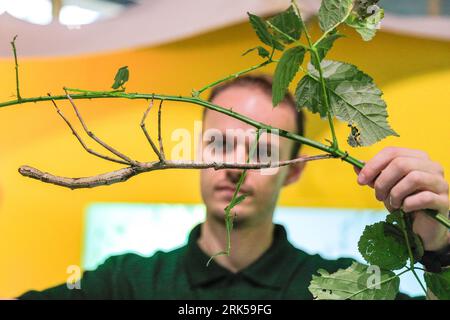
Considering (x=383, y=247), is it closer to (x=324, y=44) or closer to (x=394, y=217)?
(x=394, y=217)

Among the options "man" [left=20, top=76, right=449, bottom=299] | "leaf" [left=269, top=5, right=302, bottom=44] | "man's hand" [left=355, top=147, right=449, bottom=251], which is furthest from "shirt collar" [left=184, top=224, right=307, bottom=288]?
"leaf" [left=269, top=5, right=302, bottom=44]

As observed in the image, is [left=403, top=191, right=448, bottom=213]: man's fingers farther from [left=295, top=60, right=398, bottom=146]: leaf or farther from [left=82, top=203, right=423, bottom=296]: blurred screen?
[left=82, top=203, right=423, bottom=296]: blurred screen

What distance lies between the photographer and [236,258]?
0.86 m

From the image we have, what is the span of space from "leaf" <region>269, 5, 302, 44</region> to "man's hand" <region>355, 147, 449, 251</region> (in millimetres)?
108

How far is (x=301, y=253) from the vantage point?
34.1 inches

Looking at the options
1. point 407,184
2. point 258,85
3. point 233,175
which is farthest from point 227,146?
point 407,184

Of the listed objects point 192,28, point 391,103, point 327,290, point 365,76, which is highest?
point 192,28

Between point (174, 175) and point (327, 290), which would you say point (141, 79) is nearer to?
point (174, 175)

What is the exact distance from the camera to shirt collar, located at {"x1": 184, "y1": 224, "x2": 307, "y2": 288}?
846 millimetres

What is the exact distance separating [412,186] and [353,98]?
0.08 meters
